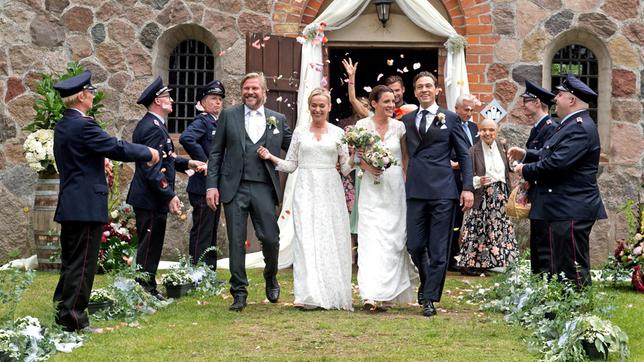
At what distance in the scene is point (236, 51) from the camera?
12500 mm

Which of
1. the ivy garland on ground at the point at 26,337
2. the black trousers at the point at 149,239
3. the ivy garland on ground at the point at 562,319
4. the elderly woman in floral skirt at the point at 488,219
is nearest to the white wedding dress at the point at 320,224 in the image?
the black trousers at the point at 149,239

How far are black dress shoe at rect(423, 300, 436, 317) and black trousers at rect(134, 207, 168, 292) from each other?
7.90ft

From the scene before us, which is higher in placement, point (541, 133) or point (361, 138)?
point (541, 133)

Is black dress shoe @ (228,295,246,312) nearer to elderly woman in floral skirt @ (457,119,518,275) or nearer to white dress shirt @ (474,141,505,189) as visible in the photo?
elderly woman in floral skirt @ (457,119,518,275)

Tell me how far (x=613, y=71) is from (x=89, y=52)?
258 inches

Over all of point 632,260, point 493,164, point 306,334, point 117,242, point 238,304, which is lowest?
point 306,334

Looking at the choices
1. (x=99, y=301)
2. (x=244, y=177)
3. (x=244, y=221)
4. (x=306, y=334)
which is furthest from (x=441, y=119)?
(x=99, y=301)

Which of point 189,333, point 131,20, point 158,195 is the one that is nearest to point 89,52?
point 131,20

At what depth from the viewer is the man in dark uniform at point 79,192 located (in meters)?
6.82

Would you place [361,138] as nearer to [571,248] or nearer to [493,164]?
[571,248]

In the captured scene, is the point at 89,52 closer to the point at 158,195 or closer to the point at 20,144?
the point at 20,144

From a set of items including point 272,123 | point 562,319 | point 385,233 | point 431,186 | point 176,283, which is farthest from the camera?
point 176,283

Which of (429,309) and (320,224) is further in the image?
(320,224)

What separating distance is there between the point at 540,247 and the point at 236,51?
19.5 ft
